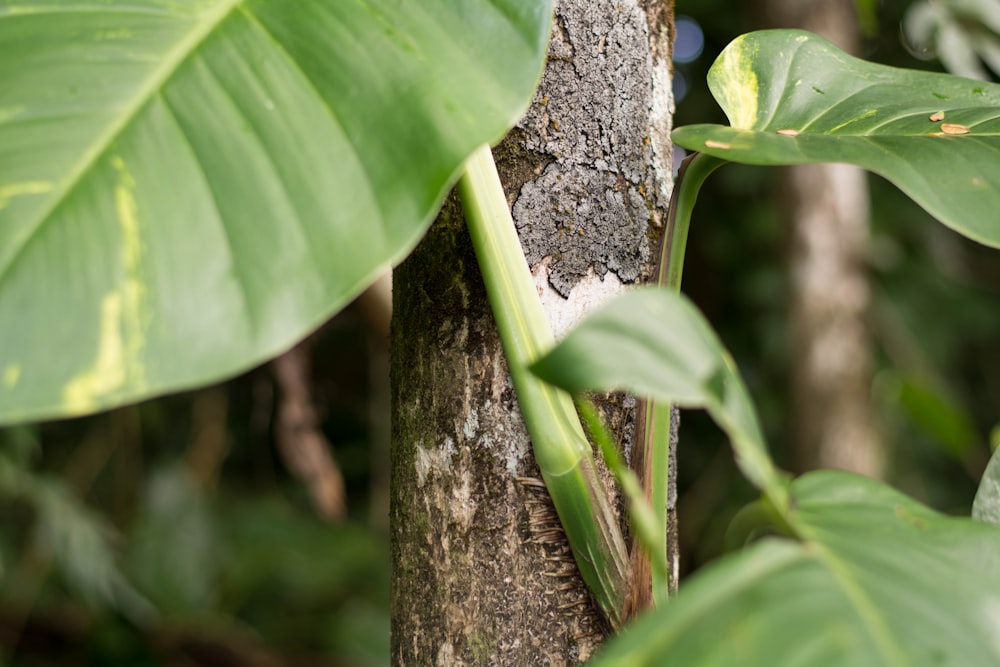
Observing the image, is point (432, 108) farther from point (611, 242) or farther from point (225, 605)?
point (225, 605)

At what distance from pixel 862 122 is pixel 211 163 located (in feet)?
1.21

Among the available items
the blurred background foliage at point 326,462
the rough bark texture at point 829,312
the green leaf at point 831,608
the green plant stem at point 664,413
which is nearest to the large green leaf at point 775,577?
the green leaf at point 831,608

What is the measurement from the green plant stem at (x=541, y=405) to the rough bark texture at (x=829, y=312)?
6.89 ft

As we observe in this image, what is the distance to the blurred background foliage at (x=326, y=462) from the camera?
2238 millimetres

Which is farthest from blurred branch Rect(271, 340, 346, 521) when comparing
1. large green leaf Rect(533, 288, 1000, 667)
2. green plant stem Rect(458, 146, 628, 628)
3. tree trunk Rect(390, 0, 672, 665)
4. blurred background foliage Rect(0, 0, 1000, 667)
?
large green leaf Rect(533, 288, 1000, 667)

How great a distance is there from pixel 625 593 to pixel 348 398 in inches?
130

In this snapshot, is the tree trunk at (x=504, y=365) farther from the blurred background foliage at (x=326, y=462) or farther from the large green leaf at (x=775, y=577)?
the blurred background foliage at (x=326, y=462)

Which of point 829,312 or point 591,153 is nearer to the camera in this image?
point 591,153

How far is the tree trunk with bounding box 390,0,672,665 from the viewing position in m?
0.45

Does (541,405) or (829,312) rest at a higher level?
(541,405)

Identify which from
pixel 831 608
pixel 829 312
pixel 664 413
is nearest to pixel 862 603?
pixel 831 608

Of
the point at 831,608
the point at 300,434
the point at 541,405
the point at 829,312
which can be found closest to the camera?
the point at 831,608

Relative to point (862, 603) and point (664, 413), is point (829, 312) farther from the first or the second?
point (862, 603)

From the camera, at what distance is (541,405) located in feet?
1.41
